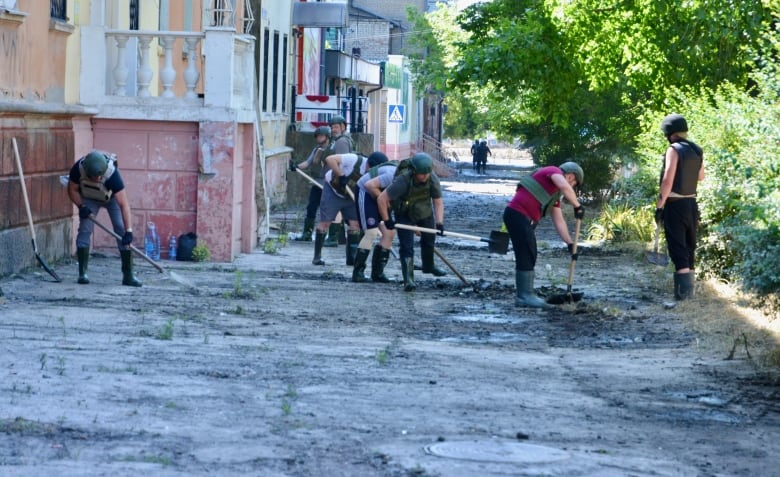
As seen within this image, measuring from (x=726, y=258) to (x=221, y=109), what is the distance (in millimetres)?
5959

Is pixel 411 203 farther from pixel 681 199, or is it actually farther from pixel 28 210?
pixel 28 210

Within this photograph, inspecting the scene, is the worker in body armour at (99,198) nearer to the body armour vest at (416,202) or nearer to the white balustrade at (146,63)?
the body armour vest at (416,202)

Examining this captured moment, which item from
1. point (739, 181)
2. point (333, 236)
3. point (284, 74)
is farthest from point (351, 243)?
point (284, 74)

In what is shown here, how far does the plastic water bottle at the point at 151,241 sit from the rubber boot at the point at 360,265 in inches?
113

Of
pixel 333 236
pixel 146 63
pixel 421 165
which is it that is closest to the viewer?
pixel 421 165

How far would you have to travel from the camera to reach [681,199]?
13055 millimetres

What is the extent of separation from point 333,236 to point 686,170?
769 centimetres

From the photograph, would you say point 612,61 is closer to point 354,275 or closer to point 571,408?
point 354,275

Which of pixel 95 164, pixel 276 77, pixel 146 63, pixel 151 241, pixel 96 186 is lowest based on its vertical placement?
pixel 151 241

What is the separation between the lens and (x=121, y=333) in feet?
33.2

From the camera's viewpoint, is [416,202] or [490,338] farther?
[416,202]

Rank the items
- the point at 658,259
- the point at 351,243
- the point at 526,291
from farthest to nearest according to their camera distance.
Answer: the point at 658,259
the point at 351,243
the point at 526,291

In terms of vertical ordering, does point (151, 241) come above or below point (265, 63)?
below

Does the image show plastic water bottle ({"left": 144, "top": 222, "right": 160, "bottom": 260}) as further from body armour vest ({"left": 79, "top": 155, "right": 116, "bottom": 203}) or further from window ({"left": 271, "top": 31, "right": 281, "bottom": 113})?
window ({"left": 271, "top": 31, "right": 281, "bottom": 113})
